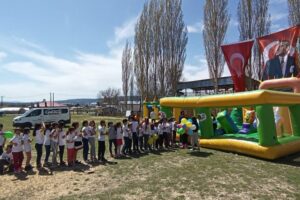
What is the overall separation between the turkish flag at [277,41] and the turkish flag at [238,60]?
0.79m

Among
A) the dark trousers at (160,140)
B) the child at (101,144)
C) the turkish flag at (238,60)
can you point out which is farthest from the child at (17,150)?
the turkish flag at (238,60)

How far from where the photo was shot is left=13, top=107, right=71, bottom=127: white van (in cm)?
2586

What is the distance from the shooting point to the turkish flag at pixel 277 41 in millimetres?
15180

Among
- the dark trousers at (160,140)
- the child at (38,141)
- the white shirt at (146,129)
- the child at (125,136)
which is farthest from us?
the dark trousers at (160,140)

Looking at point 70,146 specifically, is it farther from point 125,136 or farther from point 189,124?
point 189,124

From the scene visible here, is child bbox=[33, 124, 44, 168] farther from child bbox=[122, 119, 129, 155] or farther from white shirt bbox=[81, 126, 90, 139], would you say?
child bbox=[122, 119, 129, 155]

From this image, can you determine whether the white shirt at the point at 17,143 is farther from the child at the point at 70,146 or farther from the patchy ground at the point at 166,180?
the child at the point at 70,146

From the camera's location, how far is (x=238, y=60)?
17172 mm

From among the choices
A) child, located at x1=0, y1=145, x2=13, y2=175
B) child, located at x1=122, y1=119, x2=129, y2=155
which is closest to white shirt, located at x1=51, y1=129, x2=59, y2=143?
child, located at x1=0, y1=145, x2=13, y2=175

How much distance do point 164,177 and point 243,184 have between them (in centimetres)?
216

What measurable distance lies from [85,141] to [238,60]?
406 inches

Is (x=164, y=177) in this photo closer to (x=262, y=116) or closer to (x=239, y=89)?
(x=262, y=116)

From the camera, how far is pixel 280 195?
23.8ft

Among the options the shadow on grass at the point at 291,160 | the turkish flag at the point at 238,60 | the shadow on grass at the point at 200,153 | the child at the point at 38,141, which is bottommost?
the shadow on grass at the point at 291,160
